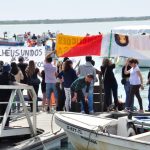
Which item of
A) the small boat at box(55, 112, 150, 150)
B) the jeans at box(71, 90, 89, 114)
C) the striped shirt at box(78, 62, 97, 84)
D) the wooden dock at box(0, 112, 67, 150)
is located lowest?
the wooden dock at box(0, 112, 67, 150)

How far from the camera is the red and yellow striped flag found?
16.4 meters

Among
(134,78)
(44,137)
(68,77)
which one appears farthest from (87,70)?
(44,137)

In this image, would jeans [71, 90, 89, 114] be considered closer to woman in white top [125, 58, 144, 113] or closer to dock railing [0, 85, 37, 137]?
woman in white top [125, 58, 144, 113]

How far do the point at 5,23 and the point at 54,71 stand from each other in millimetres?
160670

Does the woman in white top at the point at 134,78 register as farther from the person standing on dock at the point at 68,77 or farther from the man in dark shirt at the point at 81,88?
the person standing on dock at the point at 68,77

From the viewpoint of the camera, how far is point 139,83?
48.5 feet

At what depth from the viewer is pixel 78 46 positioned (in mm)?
16453

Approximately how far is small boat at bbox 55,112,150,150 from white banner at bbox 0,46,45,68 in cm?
513

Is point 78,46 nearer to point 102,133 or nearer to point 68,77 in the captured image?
point 68,77

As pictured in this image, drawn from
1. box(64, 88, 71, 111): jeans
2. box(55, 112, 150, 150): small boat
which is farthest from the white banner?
box(55, 112, 150, 150): small boat

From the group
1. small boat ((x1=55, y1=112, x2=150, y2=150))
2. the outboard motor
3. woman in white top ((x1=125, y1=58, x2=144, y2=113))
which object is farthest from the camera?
woman in white top ((x1=125, y1=58, x2=144, y2=113))

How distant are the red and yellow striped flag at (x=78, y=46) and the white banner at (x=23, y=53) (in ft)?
2.50

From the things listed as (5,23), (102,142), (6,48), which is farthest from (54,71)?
(5,23)

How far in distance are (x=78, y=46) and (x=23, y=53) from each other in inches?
81.3
